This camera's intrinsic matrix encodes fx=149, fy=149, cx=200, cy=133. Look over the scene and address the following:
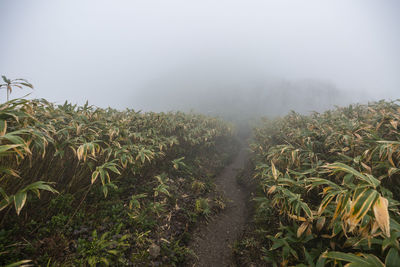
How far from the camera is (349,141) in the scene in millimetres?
3283

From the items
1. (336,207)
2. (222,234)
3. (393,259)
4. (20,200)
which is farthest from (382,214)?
(20,200)

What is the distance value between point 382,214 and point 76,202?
13.2 ft

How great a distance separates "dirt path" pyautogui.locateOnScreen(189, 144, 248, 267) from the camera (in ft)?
9.54

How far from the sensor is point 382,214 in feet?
3.76

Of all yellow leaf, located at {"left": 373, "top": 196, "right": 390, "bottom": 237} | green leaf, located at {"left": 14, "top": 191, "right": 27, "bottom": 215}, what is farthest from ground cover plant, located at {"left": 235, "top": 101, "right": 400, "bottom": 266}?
green leaf, located at {"left": 14, "top": 191, "right": 27, "bottom": 215}

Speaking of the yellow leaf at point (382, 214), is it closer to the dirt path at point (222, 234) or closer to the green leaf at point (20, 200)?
the dirt path at point (222, 234)

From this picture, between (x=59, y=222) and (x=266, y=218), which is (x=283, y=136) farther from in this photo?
(x=59, y=222)

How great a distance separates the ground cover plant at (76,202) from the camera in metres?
1.95

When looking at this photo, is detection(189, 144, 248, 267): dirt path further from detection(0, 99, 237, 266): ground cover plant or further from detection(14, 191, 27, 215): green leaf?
detection(14, 191, 27, 215): green leaf

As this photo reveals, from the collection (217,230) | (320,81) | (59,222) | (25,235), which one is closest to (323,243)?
(217,230)

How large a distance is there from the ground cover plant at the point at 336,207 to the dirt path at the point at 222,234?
0.34 meters

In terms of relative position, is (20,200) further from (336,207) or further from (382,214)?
(382,214)

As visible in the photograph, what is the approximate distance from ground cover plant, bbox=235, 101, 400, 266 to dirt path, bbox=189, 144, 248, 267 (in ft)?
1.11

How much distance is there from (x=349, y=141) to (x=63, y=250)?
5507 millimetres
